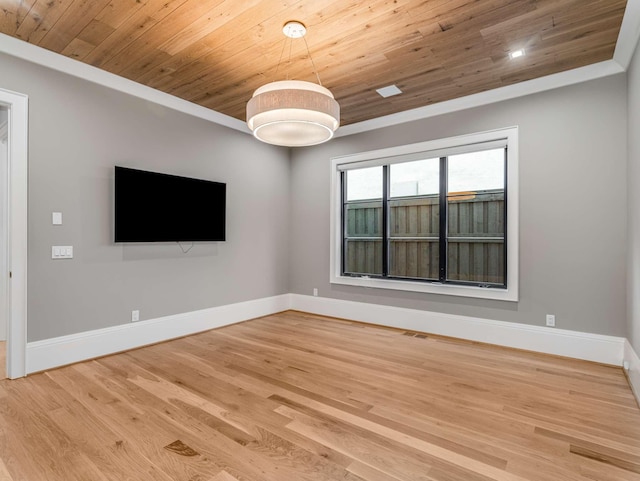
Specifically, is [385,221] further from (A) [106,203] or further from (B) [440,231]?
(A) [106,203]

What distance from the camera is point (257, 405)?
2535 millimetres

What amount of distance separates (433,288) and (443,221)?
87 centimetres

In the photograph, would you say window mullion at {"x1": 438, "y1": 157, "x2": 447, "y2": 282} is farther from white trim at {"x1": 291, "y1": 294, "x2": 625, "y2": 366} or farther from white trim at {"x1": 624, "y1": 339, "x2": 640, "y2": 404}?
white trim at {"x1": 624, "y1": 339, "x2": 640, "y2": 404}

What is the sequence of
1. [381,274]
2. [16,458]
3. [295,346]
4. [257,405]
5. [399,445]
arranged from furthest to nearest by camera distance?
1. [381,274]
2. [295,346]
3. [257,405]
4. [399,445]
5. [16,458]

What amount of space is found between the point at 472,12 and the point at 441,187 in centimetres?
221

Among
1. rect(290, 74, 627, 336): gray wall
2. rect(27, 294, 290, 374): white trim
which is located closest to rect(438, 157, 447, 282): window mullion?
rect(290, 74, 627, 336): gray wall

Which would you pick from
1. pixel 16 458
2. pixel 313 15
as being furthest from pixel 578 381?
pixel 16 458

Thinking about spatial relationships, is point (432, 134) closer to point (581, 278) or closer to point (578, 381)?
point (581, 278)

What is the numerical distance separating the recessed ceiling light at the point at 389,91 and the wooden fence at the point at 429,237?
55.8 inches

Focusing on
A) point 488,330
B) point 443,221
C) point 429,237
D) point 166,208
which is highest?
point 166,208

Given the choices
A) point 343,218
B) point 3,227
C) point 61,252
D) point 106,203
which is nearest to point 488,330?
point 343,218

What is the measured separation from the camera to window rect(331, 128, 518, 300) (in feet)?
13.3

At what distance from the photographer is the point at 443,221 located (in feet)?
14.7

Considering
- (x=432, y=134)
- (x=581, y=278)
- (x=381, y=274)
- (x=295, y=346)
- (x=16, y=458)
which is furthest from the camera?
(x=381, y=274)
